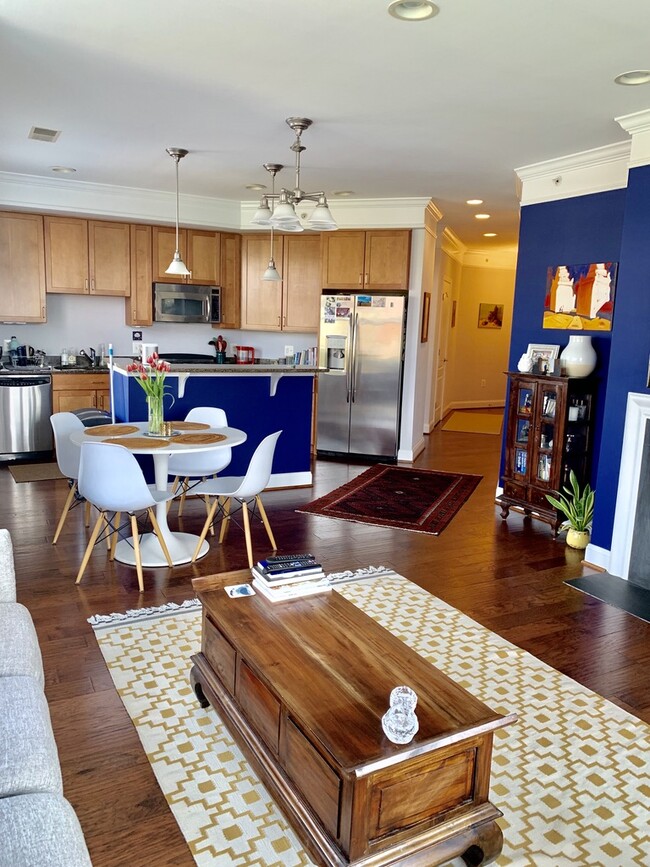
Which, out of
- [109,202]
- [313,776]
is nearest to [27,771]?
[313,776]

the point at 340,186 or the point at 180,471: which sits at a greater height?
the point at 340,186

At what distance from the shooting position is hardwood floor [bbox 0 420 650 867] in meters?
2.02

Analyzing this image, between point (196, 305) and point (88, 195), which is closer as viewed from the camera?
point (88, 195)

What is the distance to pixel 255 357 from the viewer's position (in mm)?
7895

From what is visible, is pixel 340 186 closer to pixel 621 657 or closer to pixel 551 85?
pixel 551 85

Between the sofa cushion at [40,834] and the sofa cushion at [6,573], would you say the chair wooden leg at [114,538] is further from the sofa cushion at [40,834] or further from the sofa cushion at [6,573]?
the sofa cushion at [40,834]

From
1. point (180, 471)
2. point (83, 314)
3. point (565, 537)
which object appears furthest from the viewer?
point (83, 314)

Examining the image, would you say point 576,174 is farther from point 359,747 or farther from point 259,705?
point 359,747

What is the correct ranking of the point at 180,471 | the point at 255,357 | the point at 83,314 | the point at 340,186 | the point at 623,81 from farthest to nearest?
the point at 255,357, the point at 83,314, the point at 340,186, the point at 180,471, the point at 623,81

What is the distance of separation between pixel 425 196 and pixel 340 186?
2.97ft

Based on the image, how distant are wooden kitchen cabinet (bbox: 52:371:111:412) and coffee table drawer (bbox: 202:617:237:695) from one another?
4.55 meters

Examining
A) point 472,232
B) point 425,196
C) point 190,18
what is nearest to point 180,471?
point 190,18

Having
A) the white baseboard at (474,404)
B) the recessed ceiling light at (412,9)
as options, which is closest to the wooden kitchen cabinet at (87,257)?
the recessed ceiling light at (412,9)

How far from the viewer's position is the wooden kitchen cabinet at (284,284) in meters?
7.38
